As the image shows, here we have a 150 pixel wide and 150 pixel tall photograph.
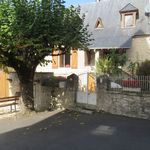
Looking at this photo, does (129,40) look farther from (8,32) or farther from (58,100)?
(8,32)

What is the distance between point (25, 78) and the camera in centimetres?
1703

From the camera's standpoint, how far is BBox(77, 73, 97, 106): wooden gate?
57.6 ft

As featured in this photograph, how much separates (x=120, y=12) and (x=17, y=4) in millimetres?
15632

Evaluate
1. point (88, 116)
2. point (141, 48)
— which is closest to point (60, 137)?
point (88, 116)

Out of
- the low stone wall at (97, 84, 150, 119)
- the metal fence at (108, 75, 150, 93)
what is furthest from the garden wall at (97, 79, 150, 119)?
the metal fence at (108, 75, 150, 93)

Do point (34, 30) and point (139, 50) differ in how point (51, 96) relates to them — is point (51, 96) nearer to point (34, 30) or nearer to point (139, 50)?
point (34, 30)

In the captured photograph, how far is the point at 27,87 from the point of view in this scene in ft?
56.3

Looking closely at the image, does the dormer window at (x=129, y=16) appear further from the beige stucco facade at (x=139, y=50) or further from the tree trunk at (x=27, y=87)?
the tree trunk at (x=27, y=87)

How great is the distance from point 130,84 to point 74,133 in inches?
173

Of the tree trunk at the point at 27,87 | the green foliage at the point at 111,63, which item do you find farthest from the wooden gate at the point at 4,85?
the green foliage at the point at 111,63

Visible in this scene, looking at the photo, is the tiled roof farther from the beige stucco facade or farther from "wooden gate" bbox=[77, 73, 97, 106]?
"wooden gate" bbox=[77, 73, 97, 106]

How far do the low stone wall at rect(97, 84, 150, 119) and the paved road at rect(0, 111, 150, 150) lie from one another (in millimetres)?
494

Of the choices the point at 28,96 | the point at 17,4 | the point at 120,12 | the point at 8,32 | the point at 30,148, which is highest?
the point at 120,12

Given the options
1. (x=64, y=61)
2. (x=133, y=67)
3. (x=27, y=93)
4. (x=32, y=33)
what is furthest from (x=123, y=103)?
(x=64, y=61)
